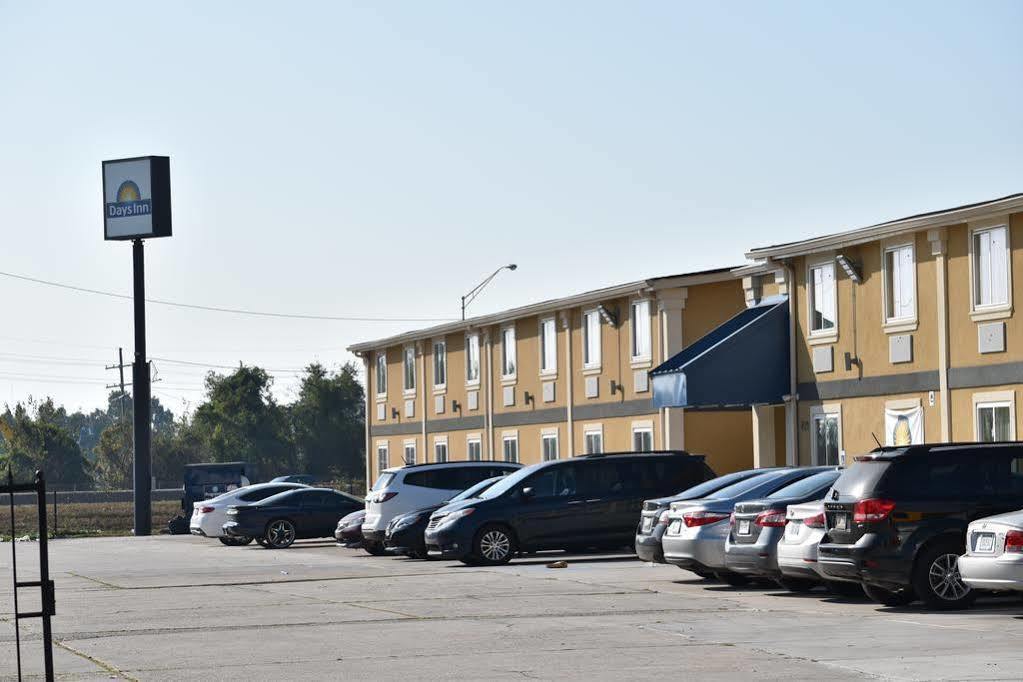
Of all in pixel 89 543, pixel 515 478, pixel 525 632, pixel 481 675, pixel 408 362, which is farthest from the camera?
pixel 408 362

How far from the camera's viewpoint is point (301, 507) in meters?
38.2

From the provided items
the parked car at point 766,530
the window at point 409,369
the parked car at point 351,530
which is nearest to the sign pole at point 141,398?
the window at point 409,369

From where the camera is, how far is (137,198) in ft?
193

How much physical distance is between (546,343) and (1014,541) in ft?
95.8

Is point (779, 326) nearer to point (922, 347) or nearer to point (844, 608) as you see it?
point (922, 347)

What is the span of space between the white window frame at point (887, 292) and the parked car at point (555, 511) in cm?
512

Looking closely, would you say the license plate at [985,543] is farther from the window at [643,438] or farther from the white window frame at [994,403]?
the window at [643,438]

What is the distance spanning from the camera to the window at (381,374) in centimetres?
5806

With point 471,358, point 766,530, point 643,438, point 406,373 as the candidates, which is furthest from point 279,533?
point 766,530

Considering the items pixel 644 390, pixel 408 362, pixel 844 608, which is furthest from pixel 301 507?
pixel 844 608

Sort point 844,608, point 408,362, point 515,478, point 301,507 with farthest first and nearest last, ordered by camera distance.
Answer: point 408,362 < point 301,507 < point 515,478 < point 844,608

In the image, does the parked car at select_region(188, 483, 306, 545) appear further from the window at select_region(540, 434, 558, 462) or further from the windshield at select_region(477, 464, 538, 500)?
the windshield at select_region(477, 464, 538, 500)

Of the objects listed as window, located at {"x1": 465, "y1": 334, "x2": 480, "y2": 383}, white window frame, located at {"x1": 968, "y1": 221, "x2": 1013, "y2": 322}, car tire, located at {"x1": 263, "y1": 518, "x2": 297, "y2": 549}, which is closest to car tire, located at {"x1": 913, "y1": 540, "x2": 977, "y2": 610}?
white window frame, located at {"x1": 968, "y1": 221, "x2": 1013, "y2": 322}

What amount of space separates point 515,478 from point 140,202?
33.6 metres
